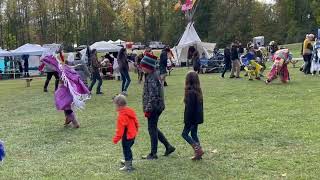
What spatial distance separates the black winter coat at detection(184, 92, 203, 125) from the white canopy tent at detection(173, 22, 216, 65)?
102 ft

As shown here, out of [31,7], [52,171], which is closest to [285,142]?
[52,171]

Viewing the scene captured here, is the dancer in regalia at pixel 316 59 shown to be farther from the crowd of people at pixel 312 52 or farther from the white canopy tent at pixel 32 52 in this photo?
the white canopy tent at pixel 32 52

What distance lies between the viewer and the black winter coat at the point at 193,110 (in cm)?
827

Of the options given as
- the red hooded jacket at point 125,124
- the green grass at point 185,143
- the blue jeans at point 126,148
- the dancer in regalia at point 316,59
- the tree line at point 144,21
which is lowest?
the green grass at point 185,143

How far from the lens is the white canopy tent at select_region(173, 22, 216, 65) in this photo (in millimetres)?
40562

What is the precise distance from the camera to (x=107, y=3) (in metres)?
80.6

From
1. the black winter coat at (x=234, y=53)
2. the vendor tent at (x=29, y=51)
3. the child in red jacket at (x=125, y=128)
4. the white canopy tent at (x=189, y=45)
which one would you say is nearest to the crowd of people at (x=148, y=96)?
the child in red jacket at (x=125, y=128)

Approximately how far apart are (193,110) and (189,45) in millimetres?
32785

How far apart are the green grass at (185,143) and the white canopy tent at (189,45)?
24135mm

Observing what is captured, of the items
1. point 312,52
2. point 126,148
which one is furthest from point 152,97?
point 312,52

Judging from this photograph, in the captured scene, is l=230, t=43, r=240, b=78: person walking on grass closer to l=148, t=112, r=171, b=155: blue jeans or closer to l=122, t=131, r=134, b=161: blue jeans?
l=148, t=112, r=171, b=155: blue jeans

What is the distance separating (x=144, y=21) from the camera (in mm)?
87125

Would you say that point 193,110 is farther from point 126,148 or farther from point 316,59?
point 316,59

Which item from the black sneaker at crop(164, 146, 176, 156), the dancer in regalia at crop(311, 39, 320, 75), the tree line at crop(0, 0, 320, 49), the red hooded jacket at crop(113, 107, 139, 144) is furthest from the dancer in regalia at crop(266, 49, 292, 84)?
the tree line at crop(0, 0, 320, 49)
